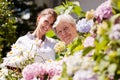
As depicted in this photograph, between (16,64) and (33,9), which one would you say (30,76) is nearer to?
(16,64)

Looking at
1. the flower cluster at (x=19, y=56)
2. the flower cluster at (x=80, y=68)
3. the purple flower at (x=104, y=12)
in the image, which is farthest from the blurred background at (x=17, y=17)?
the flower cluster at (x=80, y=68)

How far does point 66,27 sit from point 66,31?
0.09 ft

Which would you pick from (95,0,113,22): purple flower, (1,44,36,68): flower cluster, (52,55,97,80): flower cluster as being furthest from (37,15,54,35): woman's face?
(52,55,97,80): flower cluster

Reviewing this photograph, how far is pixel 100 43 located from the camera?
101 centimetres

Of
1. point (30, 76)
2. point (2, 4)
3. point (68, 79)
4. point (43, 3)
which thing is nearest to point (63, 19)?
point (30, 76)

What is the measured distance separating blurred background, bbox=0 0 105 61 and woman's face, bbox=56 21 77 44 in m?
4.35

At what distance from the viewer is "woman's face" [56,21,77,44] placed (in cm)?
232

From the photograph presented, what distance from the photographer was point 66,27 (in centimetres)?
239

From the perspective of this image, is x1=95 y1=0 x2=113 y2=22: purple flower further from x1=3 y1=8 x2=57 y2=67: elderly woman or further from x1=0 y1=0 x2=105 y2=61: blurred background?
x1=0 y1=0 x2=105 y2=61: blurred background

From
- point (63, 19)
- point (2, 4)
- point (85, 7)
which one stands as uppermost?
point (2, 4)

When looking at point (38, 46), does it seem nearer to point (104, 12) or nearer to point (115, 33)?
point (104, 12)

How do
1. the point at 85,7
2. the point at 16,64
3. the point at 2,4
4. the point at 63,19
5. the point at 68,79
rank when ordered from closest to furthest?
the point at 68,79
the point at 16,64
the point at 63,19
the point at 85,7
the point at 2,4

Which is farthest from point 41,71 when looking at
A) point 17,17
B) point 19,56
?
point 17,17

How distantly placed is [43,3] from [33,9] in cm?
48
